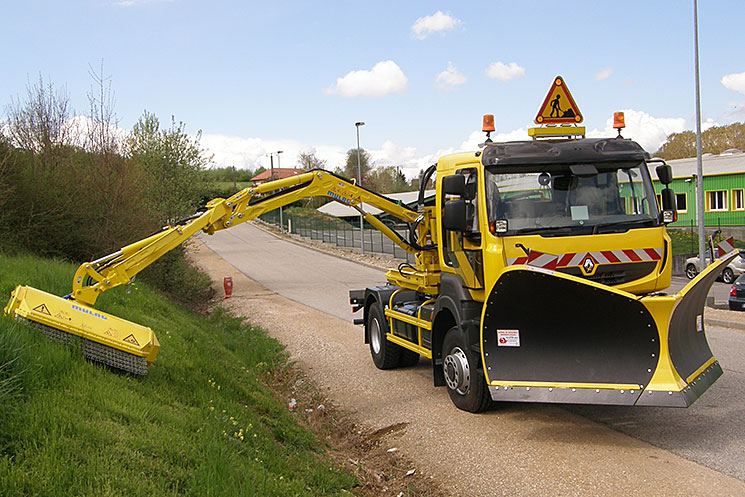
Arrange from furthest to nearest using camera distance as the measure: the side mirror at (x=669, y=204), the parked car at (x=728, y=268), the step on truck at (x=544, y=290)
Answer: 1. the parked car at (x=728, y=268)
2. the side mirror at (x=669, y=204)
3. the step on truck at (x=544, y=290)

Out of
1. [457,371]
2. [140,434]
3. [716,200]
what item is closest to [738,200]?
[716,200]

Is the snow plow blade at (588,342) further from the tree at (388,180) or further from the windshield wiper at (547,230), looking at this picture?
the tree at (388,180)

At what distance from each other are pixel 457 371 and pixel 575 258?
1.82 m

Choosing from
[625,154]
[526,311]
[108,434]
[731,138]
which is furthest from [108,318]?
[731,138]

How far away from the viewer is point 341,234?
4378 cm

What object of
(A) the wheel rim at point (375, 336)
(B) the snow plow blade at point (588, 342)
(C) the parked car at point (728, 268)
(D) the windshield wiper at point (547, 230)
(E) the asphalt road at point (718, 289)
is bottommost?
(E) the asphalt road at point (718, 289)

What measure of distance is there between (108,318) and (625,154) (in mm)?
5708

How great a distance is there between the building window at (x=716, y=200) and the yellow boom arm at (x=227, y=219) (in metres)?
41.9

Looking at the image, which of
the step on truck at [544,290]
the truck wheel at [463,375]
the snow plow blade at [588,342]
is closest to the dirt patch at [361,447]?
the truck wheel at [463,375]

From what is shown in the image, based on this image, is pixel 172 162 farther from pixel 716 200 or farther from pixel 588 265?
pixel 716 200

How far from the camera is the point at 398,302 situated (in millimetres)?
10242

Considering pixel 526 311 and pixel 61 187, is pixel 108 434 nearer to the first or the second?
pixel 526 311

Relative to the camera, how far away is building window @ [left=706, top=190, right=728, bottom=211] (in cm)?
4641

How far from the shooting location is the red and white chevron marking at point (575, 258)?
7000 mm
